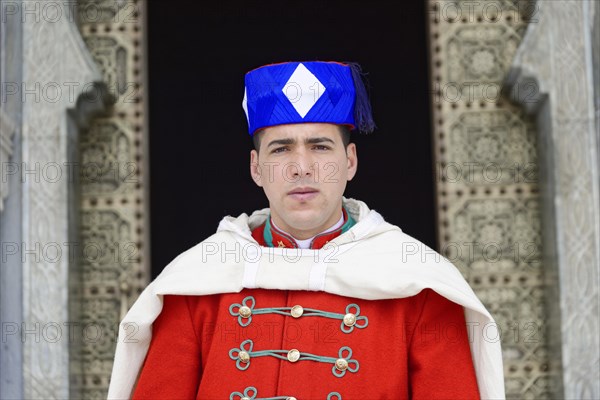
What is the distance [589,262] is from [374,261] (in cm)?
176

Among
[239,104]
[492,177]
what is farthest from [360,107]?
[239,104]

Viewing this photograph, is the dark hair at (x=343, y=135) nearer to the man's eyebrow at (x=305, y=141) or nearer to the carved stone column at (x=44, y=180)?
the man's eyebrow at (x=305, y=141)

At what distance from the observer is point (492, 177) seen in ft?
14.3

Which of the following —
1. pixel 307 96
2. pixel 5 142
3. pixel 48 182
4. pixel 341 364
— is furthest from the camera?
pixel 48 182

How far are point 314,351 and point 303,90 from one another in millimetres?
719

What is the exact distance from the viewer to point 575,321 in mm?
3914

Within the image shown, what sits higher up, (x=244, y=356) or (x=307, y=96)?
(x=307, y=96)

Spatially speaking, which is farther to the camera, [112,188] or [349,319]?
[112,188]

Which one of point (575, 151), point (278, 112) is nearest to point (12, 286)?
point (278, 112)

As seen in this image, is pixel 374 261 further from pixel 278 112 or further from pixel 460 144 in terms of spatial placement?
pixel 460 144

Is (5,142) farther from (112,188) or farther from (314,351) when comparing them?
(314,351)

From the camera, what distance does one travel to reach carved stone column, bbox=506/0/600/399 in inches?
154

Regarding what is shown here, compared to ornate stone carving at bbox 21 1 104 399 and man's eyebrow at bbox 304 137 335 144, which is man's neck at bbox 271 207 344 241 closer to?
man's eyebrow at bbox 304 137 335 144

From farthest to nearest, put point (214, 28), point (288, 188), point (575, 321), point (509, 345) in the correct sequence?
1. point (214, 28)
2. point (509, 345)
3. point (575, 321)
4. point (288, 188)
